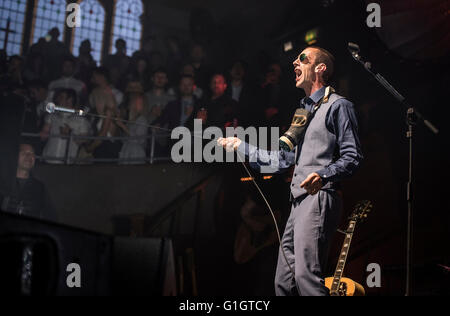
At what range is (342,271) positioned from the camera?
2.79m

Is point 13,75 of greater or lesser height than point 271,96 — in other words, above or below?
above

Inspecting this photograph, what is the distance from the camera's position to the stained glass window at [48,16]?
10.2 metres

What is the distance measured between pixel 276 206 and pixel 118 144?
276cm

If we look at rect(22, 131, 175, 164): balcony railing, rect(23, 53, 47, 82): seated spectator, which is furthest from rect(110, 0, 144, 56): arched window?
rect(22, 131, 175, 164): balcony railing

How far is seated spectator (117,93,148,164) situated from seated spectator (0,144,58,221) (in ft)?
3.95

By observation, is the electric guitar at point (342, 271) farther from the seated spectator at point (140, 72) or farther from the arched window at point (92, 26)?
the arched window at point (92, 26)

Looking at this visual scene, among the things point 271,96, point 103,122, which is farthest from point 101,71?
point 271,96

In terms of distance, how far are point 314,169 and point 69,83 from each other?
5631 mm

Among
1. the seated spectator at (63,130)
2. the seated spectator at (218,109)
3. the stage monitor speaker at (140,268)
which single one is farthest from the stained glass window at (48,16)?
the stage monitor speaker at (140,268)

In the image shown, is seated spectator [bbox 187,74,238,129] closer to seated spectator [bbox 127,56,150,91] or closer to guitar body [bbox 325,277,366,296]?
seated spectator [bbox 127,56,150,91]

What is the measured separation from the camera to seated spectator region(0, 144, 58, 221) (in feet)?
18.5

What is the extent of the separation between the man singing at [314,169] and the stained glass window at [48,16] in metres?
9.02

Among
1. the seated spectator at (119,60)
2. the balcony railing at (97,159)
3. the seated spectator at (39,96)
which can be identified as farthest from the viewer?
the seated spectator at (119,60)

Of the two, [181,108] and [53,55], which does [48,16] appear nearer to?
[53,55]
